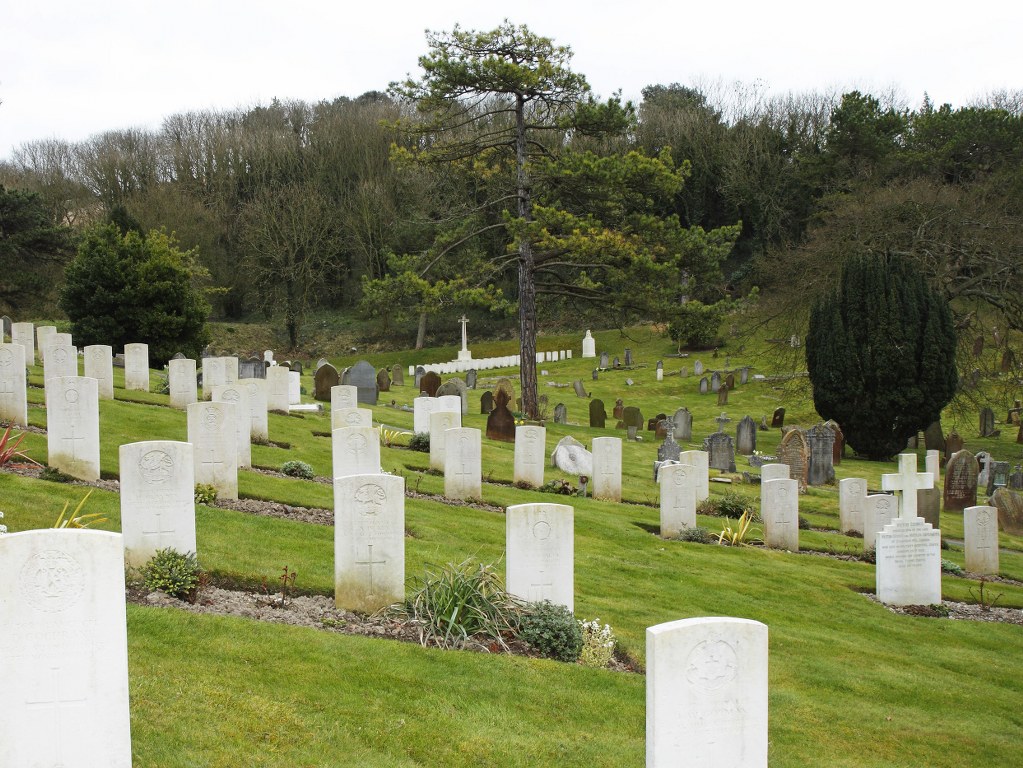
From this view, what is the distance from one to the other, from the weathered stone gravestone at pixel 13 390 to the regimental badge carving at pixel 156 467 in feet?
22.7

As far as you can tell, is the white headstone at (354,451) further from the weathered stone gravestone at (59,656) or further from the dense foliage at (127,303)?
the dense foliage at (127,303)

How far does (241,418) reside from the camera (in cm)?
1455

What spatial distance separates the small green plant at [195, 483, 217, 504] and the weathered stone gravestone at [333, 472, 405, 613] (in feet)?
13.2

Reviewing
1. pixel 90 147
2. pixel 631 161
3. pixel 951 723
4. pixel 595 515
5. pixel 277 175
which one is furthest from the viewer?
pixel 90 147

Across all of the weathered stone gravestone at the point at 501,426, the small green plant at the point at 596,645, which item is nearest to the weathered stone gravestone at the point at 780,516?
the small green plant at the point at 596,645

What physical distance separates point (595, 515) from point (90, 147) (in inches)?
2399

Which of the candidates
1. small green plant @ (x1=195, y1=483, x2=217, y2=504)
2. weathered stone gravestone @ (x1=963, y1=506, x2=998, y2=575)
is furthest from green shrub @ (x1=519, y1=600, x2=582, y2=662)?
weathered stone gravestone @ (x1=963, y1=506, x2=998, y2=575)

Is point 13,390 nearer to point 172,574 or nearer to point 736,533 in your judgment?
point 172,574

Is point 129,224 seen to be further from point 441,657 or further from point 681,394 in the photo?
point 441,657

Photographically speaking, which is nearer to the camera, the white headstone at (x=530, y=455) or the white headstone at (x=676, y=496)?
the white headstone at (x=676, y=496)

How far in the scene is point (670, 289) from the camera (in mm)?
27469

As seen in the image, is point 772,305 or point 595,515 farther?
point 772,305

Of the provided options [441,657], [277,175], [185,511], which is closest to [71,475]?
[185,511]

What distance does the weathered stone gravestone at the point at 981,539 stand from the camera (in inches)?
587
